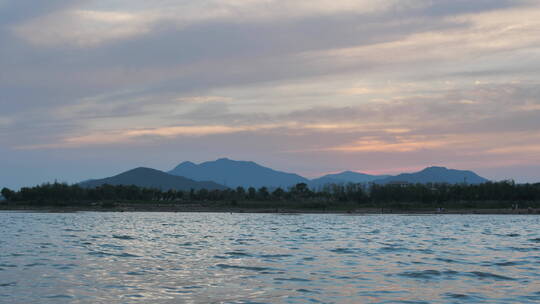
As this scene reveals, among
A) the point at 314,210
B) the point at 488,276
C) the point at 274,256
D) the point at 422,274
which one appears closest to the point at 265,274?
the point at 422,274

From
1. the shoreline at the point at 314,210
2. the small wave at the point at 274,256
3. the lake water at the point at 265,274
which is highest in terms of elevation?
the shoreline at the point at 314,210

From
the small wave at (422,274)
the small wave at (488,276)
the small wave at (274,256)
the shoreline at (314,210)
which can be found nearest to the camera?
the small wave at (488,276)

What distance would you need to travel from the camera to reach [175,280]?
2416 centimetres

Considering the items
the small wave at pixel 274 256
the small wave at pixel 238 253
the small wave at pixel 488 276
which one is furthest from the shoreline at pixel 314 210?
the small wave at pixel 488 276

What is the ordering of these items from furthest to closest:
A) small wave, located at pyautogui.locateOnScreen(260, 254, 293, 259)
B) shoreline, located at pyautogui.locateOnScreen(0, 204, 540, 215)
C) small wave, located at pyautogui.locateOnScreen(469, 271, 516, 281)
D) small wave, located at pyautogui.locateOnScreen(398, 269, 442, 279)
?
shoreline, located at pyautogui.locateOnScreen(0, 204, 540, 215) → small wave, located at pyautogui.locateOnScreen(260, 254, 293, 259) → small wave, located at pyautogui.locateOnScreen(398, 269, 442, 279) → small wave, located at pyautogui.locateOnScreen(469, 271, 516, 281)

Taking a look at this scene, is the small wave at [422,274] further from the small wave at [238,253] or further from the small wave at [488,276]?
the small wave at [238,253]

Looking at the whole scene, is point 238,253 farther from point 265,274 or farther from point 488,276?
point 488,276

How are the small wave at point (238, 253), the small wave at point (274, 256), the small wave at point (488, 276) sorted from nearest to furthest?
1. the small wave at point (488, 276)
2. the small wave at point (274, 256)
3. the small wave at point (238, 253)

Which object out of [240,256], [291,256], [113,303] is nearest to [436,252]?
[291,256]

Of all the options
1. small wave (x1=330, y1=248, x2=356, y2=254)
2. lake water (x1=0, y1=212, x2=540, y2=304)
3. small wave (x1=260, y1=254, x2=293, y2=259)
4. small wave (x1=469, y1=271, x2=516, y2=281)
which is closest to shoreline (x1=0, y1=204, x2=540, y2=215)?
small wave (x1=330, y1=248, x2=356, y2=254)

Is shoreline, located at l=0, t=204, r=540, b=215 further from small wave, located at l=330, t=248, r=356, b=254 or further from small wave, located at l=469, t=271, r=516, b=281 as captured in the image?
small wave, located at l=469, t=271, r=516, b=281

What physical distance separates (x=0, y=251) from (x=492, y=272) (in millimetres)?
28741

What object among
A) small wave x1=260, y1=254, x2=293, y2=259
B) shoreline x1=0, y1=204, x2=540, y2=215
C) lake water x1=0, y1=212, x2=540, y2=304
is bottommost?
lake water x1=0, y1=212, x2=540, y2=304

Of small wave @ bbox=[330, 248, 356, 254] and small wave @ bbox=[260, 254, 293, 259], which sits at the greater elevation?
small wave @ bbox=[330, 248, 356, 254]
